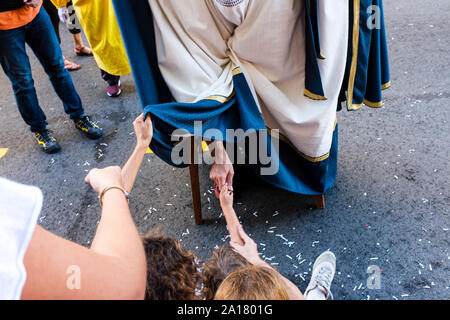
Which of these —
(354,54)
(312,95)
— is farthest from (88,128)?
(354,54)

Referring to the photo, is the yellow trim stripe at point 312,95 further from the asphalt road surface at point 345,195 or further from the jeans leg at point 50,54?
the jeans leg at point 50,54

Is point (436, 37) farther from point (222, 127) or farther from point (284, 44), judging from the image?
point (222, 127)

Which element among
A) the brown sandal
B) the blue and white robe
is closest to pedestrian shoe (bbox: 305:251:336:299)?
the blue and white robe

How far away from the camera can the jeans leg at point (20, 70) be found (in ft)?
6.07

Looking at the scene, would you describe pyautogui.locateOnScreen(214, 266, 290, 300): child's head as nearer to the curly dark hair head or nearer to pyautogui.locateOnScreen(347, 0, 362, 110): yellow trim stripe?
the curly dark hair head

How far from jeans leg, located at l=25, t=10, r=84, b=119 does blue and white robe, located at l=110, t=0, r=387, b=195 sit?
986 mm

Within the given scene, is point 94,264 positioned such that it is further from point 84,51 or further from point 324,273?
point 84,51

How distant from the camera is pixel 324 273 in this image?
134 centimetres

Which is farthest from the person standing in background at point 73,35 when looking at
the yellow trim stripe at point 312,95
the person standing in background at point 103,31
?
the yellow trim stripe at point 312,95

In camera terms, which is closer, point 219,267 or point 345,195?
point 219,267

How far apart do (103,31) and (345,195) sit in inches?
64.5

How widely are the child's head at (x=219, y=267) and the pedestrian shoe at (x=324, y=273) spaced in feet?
1.14

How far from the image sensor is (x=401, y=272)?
1.36 meters
